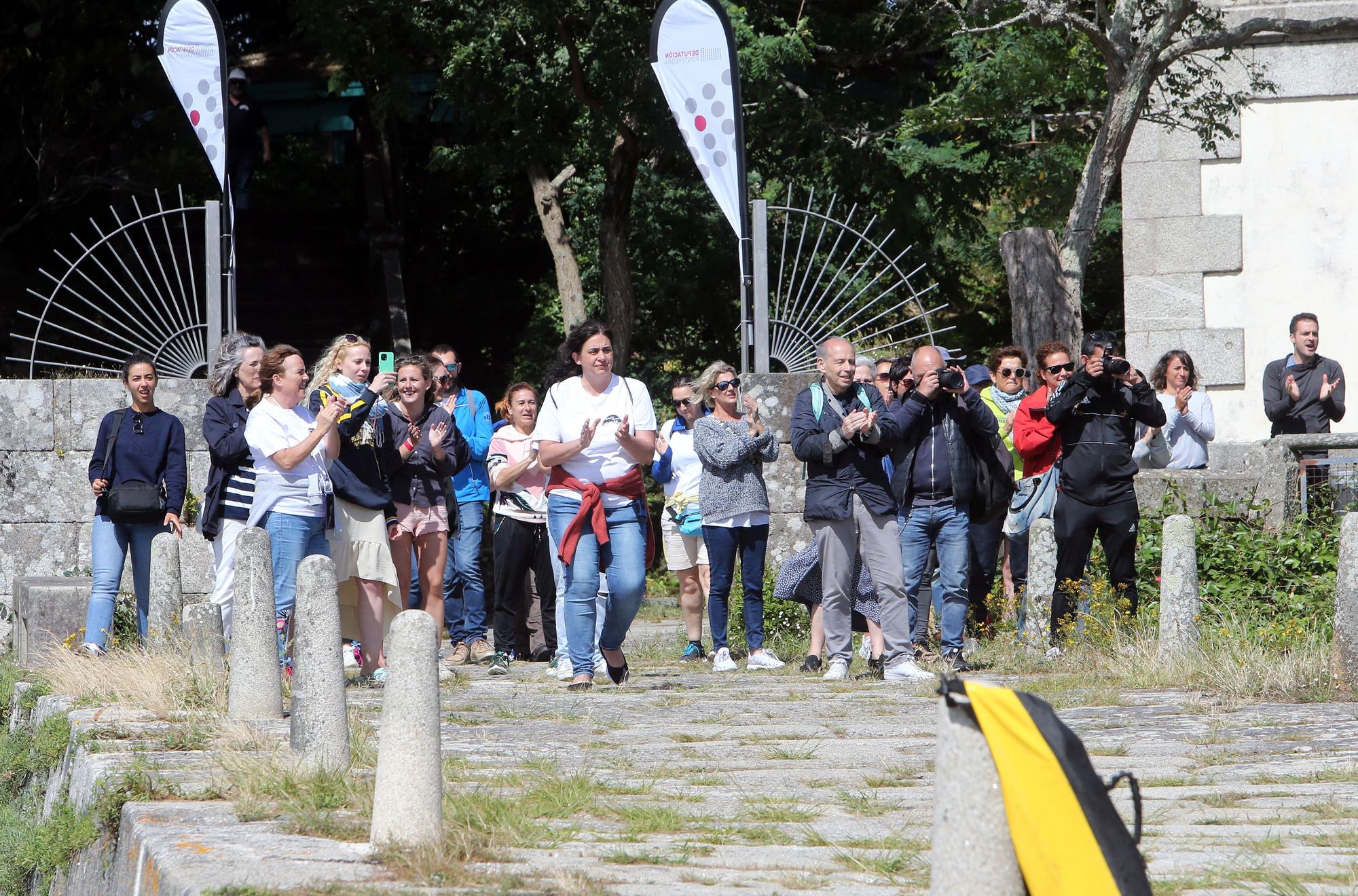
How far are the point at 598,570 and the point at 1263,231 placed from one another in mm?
7608

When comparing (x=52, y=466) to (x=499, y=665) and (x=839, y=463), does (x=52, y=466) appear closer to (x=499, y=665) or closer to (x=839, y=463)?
(x=499, y=665)

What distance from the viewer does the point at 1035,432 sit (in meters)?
9.03

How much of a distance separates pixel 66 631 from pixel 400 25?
28.6ft

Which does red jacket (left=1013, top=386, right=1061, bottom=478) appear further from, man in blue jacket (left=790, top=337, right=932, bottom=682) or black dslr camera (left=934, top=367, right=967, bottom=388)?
man in blue jacket (left=790, top=337, right=932, bottom=682)

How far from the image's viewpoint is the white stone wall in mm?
12414

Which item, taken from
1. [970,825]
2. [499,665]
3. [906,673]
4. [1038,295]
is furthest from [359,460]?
[1038,295]

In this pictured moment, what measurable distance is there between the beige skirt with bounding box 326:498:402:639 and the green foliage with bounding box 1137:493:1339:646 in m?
4.59

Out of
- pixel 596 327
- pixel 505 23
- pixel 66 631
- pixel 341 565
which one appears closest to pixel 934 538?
pixel 596 327

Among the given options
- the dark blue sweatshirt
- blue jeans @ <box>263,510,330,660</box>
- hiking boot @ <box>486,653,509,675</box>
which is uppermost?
the dark blue sweatshirt

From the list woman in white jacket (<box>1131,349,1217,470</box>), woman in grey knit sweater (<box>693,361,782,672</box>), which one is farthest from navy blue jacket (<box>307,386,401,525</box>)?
woman in white jacket (<box>1131,349,1217,470</box>)

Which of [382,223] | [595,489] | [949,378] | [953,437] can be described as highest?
[382,223]

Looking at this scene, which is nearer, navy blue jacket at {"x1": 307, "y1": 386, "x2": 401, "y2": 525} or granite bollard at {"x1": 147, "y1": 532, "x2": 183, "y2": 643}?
granite bollard at {"x1": 147, "y1": 532, "x2": 183, "y2": 643}

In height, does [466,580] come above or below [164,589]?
below

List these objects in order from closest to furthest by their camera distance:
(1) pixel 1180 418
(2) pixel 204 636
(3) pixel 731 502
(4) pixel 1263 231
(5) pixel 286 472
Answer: (2) pixel 204 636
(5) pixel 286 472
(3) pixel 731 502
(1) pixel 1180 418
(4) pixel 1263 231
